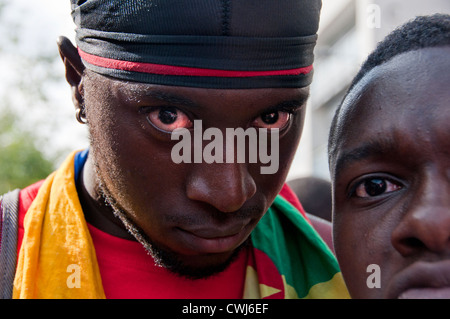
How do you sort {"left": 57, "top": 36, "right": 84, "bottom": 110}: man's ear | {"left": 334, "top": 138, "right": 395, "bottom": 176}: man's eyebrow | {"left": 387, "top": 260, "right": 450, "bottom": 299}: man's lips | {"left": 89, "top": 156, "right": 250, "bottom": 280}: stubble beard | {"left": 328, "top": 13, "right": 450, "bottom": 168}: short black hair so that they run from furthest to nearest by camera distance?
{"left": 57, "top": 36, "right": 84, "bottom": 110}: man's ear → {"left": 89, "top": 156, "right": 250, "bottom": 280}: stubble beard → {"left": 328, "top": 13, "right": 450, "bottom": 168}: short black hair → {"left": 334, "top": 138, "right": 395, "bottom": 176}: man's eyebrow → {"left": 387, "top": 260, "right": 450, "bottom": 299}: man's lips

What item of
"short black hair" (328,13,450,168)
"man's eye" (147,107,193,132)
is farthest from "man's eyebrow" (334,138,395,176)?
"man's eye" (147,107,193,132)

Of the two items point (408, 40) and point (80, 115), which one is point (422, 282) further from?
point (80, 115)

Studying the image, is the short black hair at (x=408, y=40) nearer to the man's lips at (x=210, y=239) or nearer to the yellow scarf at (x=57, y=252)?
the man's lips at (x=210, y=239)

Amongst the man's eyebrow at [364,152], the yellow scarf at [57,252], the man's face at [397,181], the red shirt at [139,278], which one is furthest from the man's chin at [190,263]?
the man's eyebrow at [364,152]

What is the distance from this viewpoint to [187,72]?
1.90 m

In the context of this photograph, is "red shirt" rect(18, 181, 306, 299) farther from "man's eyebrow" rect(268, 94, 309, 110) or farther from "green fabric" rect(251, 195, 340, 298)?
"man's eyebrow" rect(268, 94, 309, 110)

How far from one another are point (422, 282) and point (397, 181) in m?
0.40

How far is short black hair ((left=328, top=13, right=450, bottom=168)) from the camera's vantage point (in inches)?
78.5

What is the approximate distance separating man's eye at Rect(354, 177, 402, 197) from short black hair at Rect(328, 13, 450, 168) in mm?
208

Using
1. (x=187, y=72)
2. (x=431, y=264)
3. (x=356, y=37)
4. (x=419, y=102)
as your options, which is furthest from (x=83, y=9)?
(x=356, y=37)

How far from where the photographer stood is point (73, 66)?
7.77ft

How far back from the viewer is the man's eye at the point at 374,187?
1.92 meters

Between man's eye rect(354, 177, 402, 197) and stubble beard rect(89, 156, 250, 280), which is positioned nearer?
man's eye rect(354, 177, 402, 197)
